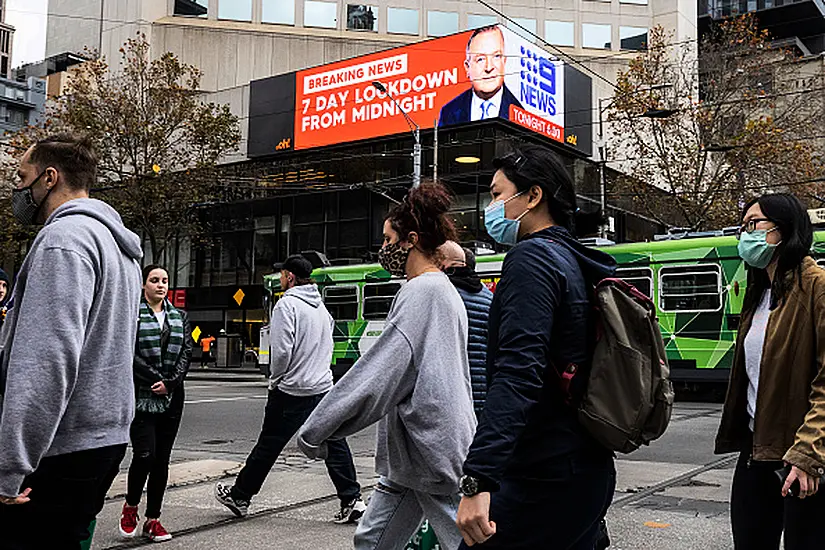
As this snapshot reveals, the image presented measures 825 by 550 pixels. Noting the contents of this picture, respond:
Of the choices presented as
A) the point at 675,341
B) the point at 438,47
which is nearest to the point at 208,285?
the point at 438,47

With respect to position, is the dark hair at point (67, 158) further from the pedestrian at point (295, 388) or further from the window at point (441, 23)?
the window at point (441, 23)

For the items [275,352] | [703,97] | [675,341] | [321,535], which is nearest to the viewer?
[321,535]

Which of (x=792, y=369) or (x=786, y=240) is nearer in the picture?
(x=792, y=369)

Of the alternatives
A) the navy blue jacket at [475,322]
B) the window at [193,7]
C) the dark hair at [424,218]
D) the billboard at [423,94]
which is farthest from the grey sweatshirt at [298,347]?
the window at [193,7]

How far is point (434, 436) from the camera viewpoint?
3.36 metres

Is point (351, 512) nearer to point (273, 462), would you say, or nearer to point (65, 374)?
point (273, 462)

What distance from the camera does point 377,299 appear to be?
875 inches

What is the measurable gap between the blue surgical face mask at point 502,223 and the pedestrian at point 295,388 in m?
3.69

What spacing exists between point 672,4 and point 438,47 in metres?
19.2

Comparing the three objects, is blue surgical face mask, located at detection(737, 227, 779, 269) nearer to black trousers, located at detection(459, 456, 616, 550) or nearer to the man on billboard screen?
black trousers, located at detection(459, 456, 616, 550)

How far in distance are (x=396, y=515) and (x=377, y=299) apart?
18663 millimetres

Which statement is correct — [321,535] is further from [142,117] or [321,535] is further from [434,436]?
[142,117]

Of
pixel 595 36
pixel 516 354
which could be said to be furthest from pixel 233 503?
pixel 595 36

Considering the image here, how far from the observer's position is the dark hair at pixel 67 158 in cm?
319
